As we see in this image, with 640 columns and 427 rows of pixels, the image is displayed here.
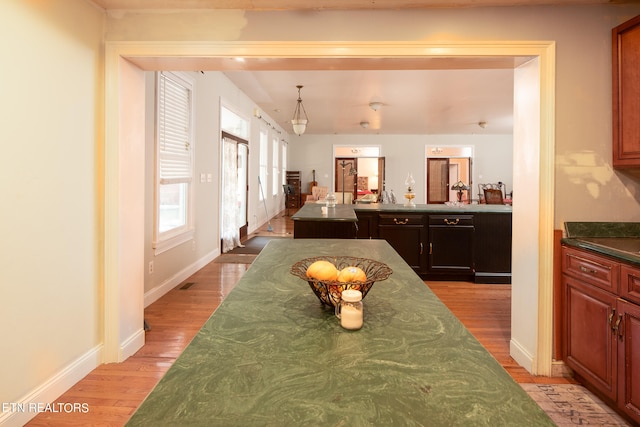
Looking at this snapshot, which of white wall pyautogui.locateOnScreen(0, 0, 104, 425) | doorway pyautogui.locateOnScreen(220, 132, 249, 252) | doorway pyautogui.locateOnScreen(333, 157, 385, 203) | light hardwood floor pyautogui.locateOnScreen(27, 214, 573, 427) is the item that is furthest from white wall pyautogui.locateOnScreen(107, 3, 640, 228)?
doorway pyautogui.locateOnScreen(333, 157, 385, 203)

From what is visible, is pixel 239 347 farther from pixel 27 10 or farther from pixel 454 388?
pixel 27 10

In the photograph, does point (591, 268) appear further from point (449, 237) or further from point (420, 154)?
Answer: point (420, 154)

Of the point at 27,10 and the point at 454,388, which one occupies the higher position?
the point at 27,10

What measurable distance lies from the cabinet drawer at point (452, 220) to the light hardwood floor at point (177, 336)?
74cm

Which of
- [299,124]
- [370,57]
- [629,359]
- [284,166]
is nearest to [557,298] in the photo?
[629,359]

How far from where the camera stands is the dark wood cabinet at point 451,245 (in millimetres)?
4609

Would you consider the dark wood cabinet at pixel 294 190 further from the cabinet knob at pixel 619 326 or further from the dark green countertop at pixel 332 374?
the dark green countertop at pixel 332 374

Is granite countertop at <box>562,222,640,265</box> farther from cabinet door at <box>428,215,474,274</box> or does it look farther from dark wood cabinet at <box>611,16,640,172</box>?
cabinet door at <box>428,215,474,274</box>

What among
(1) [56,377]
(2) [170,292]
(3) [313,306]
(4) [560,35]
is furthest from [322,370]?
(2) [170,292]

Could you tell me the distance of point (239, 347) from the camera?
87cm

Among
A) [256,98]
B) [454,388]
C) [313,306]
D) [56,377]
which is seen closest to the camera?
[454,388]

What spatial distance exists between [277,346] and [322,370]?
156 mm

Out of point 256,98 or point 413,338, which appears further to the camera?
point 256,98

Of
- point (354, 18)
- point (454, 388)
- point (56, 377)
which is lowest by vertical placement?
point (56, 377)
